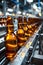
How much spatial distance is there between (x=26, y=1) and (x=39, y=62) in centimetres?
421

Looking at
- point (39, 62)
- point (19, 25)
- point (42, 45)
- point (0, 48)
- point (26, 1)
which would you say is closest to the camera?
point (39, 62)

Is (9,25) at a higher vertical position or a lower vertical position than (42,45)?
higher

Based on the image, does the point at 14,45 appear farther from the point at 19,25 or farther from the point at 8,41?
the point at 19,25

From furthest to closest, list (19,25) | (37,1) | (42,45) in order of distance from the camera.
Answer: (37,1), (19,25), (42,45)

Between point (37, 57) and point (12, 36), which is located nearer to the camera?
point (37, 57)

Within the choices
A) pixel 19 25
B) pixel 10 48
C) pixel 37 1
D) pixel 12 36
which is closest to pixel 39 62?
pixel 10 48

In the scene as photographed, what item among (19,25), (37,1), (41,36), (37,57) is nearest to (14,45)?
(41,36)

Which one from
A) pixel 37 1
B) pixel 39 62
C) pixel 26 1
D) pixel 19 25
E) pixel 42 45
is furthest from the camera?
pixel 37 1

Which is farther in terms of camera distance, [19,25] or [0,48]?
A: [19,25]

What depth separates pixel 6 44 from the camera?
89cm

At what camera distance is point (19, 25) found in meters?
1.28

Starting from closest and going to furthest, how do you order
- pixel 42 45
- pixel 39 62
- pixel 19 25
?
1. pixel 39 62
2. pixel 42 45
3. pixel 19 25

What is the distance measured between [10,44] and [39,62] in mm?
350

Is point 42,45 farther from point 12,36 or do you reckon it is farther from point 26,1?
point 26,1
